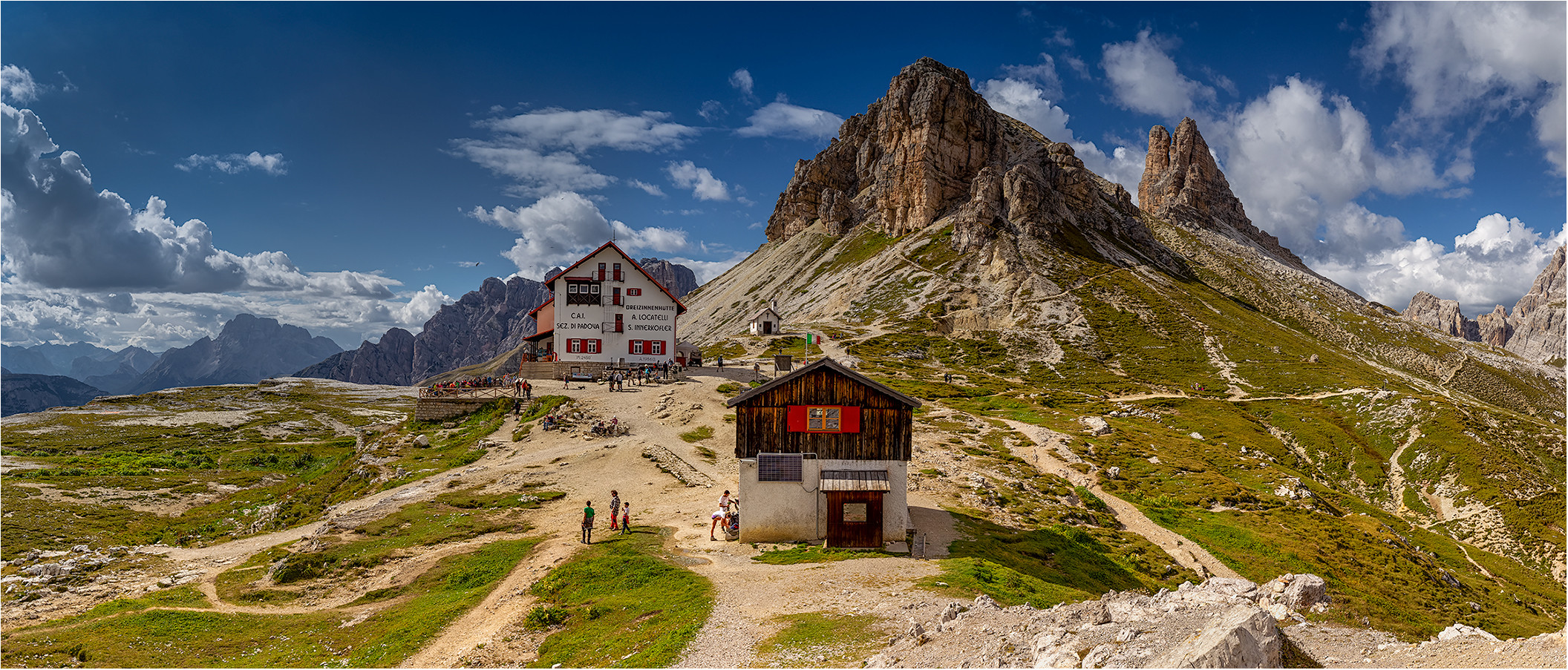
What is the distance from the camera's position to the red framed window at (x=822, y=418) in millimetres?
33062

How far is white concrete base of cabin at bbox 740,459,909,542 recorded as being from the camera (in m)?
32.5

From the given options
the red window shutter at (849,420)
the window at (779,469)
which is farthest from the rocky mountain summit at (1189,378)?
the window at (779,469)

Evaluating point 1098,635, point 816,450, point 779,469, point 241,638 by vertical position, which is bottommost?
point 241,638

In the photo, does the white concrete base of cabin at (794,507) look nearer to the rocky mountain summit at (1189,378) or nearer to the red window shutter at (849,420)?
the red window shutter at (849,420)

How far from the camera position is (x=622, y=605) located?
2305 cm

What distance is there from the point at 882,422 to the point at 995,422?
4026 centimetres

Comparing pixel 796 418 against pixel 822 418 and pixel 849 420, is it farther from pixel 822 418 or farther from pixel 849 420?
pixel 849 420

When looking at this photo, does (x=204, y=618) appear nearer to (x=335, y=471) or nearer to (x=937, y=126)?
(x=335, y=471)

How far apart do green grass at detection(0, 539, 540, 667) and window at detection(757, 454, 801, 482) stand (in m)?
13.1

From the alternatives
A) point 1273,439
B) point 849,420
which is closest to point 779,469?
point 849,420

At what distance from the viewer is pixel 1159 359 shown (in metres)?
119

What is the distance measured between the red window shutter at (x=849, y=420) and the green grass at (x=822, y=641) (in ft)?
43.1

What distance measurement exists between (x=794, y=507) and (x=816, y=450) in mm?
3035

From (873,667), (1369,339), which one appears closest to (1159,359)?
(1369,339)
